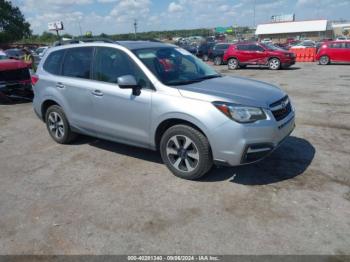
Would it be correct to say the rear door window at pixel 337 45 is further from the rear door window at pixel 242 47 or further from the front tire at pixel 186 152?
the front tire at pixel 186 152

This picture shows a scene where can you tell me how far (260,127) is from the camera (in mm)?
4090

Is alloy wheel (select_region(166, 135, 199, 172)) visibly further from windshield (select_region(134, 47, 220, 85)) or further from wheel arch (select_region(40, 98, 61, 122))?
wheel arch (select_region(40, 98, 61, 122))

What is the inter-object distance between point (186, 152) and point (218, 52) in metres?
21.8

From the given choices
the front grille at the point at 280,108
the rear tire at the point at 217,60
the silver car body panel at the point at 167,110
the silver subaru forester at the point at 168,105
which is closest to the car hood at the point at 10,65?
the silver subaru forester at the point at 168,105

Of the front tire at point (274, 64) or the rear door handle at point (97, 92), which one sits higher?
the rear door handle at point (97, 92)

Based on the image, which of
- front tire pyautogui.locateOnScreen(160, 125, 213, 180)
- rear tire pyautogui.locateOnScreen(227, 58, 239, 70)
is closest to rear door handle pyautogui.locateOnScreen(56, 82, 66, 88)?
front tire pyautogui.locateOnScreen(160, 125, 213, 180)

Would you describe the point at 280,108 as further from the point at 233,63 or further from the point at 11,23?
the point at 11,23

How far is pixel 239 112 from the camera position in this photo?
408 centimetres

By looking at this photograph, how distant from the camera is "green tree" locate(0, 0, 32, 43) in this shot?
72062 millimetres

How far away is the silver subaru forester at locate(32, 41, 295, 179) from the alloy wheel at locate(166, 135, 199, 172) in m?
0.01

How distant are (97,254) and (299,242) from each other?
75.5 inches

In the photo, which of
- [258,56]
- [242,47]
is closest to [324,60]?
[258,56]

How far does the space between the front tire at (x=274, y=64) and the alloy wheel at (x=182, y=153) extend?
17.9 m

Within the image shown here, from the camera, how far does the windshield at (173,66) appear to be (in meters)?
4.77
